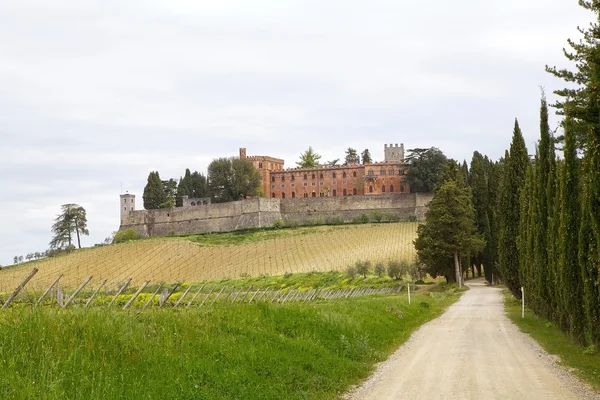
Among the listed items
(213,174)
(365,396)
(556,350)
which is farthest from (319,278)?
(213,174)

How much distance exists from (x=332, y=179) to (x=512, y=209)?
95.1 m

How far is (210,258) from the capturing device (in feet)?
290

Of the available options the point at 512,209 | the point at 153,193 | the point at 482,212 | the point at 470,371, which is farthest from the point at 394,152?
the point at 470,371

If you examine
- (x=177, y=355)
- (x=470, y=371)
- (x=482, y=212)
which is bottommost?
(x=470, y=371)

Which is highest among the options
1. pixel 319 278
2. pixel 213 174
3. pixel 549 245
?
pixel 213 174

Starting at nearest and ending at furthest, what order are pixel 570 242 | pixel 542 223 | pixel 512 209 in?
pixel 570 242 → pixel 542 223 → pixel 512 209

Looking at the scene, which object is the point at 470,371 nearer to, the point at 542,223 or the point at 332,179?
the point at 542,223

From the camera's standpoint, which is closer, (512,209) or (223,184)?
(512,209)

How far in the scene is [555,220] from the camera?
2134 centimetres

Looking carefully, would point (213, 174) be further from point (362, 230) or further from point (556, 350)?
point (556, 350)

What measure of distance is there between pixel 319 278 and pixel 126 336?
155ft

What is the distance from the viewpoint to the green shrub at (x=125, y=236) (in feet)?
380

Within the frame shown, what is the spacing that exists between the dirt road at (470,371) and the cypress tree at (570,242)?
1329 mm

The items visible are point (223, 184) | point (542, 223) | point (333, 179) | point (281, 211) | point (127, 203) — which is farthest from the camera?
point (127, 203)
